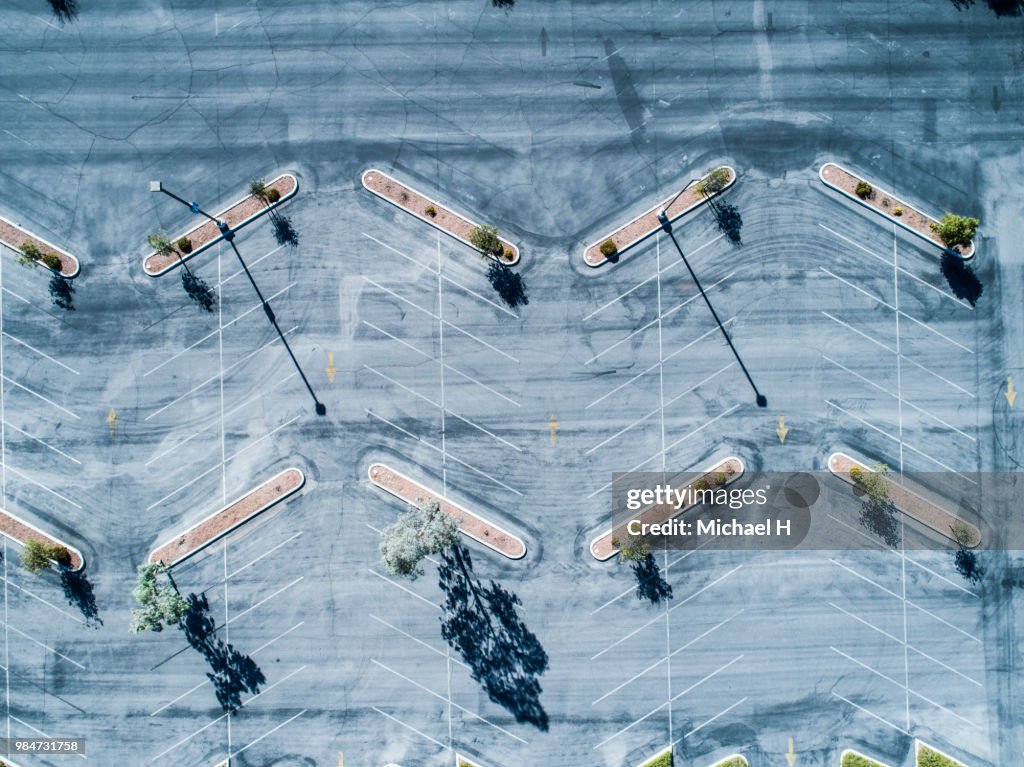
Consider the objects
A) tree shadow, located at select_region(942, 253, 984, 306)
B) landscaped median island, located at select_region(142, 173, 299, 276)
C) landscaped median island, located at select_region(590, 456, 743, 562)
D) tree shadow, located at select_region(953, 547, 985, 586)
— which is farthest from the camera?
tree shadow, located at select_region(942, 253, 984, 306)

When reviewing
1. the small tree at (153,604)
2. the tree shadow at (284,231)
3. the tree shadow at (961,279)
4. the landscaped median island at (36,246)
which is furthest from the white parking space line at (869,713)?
the landscaped median island at (36,246)

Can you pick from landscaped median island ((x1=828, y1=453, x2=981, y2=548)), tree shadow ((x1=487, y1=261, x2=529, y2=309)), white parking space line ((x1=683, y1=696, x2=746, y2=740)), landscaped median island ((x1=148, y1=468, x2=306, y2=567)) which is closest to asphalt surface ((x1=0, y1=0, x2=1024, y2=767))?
white parking space line ((x1=683, y1=696, x2=746, y2=740))

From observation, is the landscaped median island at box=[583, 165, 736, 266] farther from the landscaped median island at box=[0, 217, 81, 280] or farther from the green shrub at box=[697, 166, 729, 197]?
the landscaped median island at box=[0, 217, 81, 280]

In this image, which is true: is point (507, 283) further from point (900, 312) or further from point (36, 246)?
point (36, 246)

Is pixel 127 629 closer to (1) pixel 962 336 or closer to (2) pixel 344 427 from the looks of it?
(2) pixel 344 427

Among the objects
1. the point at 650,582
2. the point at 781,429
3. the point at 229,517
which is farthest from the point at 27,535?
the point at 781,429

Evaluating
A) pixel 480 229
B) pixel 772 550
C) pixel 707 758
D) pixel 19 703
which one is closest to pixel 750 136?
pixel 480 229
